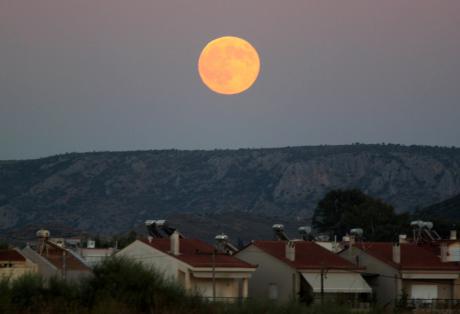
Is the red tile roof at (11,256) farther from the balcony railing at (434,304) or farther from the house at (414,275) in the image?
the balcony railing at (434,304)

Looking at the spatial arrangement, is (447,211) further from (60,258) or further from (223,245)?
(60,258)

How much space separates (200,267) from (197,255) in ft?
11.8

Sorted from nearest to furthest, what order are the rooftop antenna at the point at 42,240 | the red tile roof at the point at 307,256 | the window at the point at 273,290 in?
the window at the point at 273,290, the red tile roof at the point at 307,256, the rooftop antenna at the point at 42,240

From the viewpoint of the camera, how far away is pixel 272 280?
70.4 metres

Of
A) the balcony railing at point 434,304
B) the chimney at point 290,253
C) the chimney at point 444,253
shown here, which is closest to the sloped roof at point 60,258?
the chimney at point 290,253

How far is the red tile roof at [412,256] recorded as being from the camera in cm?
7231

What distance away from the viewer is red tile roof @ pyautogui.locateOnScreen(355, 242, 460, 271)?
237ft

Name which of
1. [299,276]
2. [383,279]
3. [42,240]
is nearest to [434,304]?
[383,279]

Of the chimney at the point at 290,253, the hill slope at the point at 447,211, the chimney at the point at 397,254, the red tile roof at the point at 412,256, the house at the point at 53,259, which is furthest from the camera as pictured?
the hill slope at the point at 447,211

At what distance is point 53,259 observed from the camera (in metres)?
75.6

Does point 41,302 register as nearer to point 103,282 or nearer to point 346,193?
point 103,282

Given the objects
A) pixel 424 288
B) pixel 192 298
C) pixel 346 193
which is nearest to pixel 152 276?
pixel 192 298

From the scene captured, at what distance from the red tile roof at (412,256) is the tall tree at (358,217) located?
4688cm

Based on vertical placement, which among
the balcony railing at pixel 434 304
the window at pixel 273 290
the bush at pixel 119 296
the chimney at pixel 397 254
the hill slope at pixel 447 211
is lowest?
the bush at pixel 119 296
